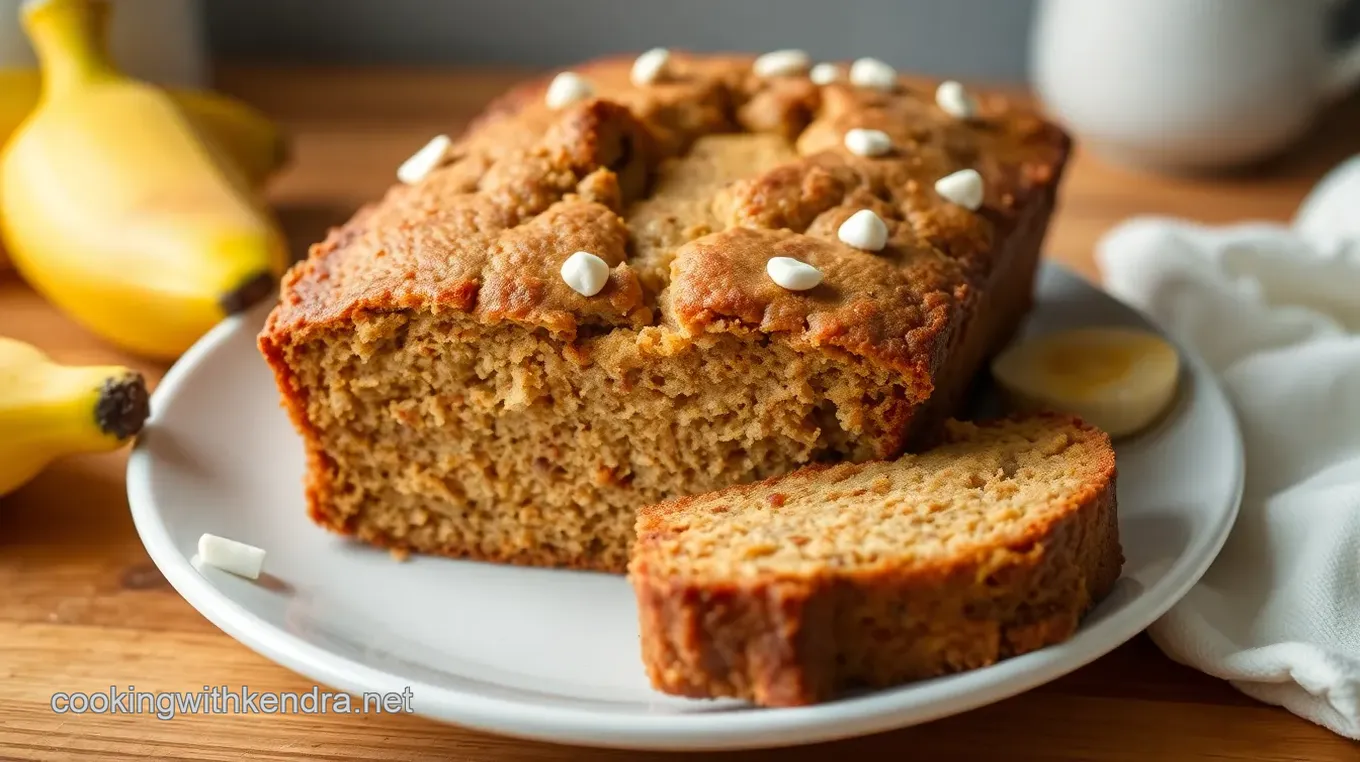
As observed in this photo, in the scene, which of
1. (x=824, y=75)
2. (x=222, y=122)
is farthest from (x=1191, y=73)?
(x=222, y=122)

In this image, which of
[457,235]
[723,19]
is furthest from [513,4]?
[457,235]

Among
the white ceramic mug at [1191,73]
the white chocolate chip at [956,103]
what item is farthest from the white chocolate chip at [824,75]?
the white ceramic mug at [1191,73]

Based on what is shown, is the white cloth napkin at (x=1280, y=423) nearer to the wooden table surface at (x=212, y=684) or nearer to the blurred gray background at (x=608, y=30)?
the wooden table surface at (x=212, y=684)

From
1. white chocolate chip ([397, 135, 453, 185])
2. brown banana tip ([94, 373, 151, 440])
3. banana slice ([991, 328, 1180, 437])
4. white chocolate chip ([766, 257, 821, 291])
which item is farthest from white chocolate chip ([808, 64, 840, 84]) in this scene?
brown banana tip ([94, 373, 151, 440])

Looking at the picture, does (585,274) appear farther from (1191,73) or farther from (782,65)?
(1191,73)

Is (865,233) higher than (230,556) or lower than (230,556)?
higher

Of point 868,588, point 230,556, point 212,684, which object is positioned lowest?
point 212,684
